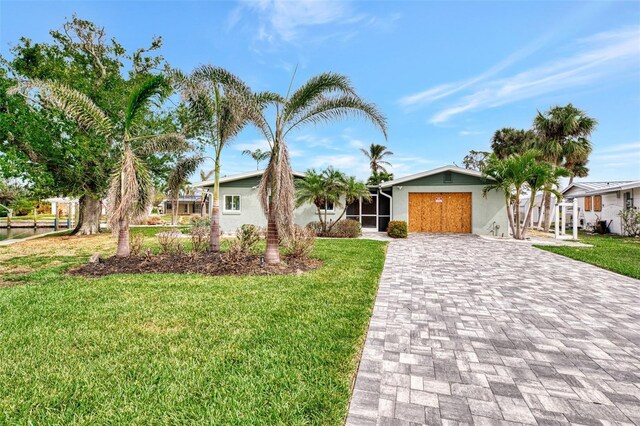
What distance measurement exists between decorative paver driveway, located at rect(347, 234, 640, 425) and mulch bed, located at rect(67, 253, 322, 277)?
269cm

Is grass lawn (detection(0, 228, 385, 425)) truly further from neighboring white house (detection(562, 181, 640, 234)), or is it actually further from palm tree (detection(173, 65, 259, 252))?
neighboring white house (detection(562, 181, 640, 234))

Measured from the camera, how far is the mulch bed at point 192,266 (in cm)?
715

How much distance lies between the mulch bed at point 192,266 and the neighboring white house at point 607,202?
68.0 ft

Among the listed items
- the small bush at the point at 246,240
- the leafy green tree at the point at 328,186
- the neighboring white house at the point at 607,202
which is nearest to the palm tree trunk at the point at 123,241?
the small bush at the point at 246,240

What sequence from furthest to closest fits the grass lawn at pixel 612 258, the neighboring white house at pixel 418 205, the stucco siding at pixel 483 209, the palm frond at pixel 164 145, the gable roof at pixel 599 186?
the gable roof at pixel 599 186 < the neighboring white house at pixel 418 205 < the stucco siding at pixel 483 209 < the palm frond at pixel 164 145 < the grass lawn at pixel 612 258

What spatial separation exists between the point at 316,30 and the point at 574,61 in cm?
1095

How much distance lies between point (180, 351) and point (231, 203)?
16339 mm

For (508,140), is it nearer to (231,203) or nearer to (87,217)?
(231,203)

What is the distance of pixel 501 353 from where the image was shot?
3252 millimetres

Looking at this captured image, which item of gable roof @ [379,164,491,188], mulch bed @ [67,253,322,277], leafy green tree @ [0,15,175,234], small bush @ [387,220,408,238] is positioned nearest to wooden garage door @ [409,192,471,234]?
gable roof @ [379,164,491,188]

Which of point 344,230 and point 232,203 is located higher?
point 232,203

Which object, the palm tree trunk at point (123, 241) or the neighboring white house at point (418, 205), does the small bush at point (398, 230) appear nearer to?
the neighboring white house at point (418, 205)

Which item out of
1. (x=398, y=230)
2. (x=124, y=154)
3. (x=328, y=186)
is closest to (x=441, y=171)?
(x=398, y=230)

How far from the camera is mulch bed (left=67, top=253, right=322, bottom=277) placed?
715cm
